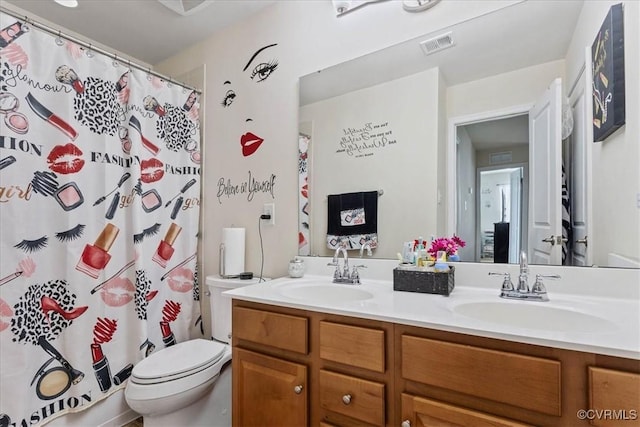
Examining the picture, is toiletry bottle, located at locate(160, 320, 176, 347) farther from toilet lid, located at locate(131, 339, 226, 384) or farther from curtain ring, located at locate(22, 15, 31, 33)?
curtain ring, located at locate(22, 15, 31, 33)

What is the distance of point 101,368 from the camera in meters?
1.61

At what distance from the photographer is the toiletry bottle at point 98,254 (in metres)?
1.57

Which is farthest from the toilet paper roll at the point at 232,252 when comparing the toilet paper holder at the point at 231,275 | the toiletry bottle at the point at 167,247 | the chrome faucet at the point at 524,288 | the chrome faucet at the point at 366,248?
the chrome faucet at the point at 524,288

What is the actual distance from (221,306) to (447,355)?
1.35m

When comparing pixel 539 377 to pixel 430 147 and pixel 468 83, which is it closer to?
pixel 430 147

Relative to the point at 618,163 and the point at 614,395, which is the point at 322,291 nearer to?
the point at 614,395

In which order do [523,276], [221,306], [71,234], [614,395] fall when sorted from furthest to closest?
[221,306]
[71,234]
[523,276]
[614,395]

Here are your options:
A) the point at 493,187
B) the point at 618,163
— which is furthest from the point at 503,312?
the point at 618,163

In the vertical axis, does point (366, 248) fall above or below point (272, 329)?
above

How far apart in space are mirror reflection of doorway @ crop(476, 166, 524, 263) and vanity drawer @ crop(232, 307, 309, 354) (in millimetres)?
802

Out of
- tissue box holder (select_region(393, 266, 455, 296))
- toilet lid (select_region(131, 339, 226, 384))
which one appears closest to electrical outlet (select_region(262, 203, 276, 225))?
toilet lid (select_region(131, 339, 226, 384))

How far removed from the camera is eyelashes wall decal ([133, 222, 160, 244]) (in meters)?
1.76

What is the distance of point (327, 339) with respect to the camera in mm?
1051

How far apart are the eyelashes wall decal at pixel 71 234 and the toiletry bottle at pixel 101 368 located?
0.55 meters
